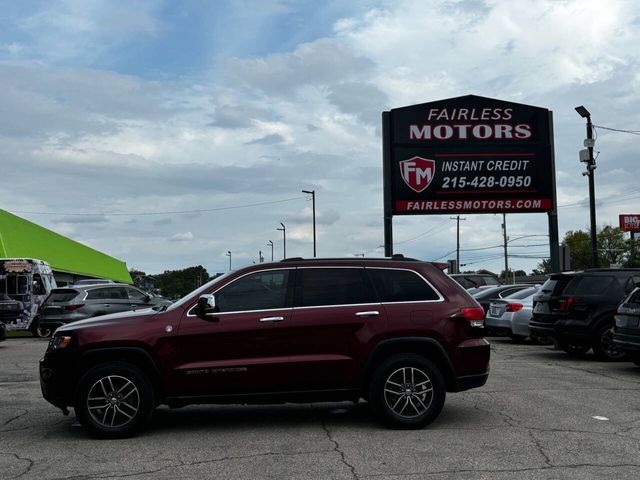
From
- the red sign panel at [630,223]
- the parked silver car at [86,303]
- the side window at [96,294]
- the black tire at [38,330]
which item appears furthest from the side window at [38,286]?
the red sign panel at [630,223]

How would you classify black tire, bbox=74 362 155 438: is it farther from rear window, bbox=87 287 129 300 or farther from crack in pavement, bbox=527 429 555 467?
rear window, bbox=87 287 129 300

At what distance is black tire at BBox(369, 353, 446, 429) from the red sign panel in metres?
52.1

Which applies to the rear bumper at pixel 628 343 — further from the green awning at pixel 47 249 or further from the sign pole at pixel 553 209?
the green awning at pixel 47 249

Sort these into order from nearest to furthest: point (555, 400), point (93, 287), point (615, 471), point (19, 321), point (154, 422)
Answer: point (615, 471) → point (154, 422) → point (555, 400) → point (93, 287) → point (19, 321)

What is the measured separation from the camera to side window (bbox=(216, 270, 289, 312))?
7250 mm

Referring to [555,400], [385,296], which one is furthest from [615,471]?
[555,400]

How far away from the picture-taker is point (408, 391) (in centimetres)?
723

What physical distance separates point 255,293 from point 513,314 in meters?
11.3

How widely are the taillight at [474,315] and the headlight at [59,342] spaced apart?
3934mm

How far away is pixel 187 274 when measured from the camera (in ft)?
502

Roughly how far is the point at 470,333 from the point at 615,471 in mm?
2079

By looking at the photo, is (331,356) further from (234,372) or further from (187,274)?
(187,274)

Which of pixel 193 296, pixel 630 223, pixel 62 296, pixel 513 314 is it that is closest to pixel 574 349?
pixel 513 314

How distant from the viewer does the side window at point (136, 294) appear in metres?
21.3
